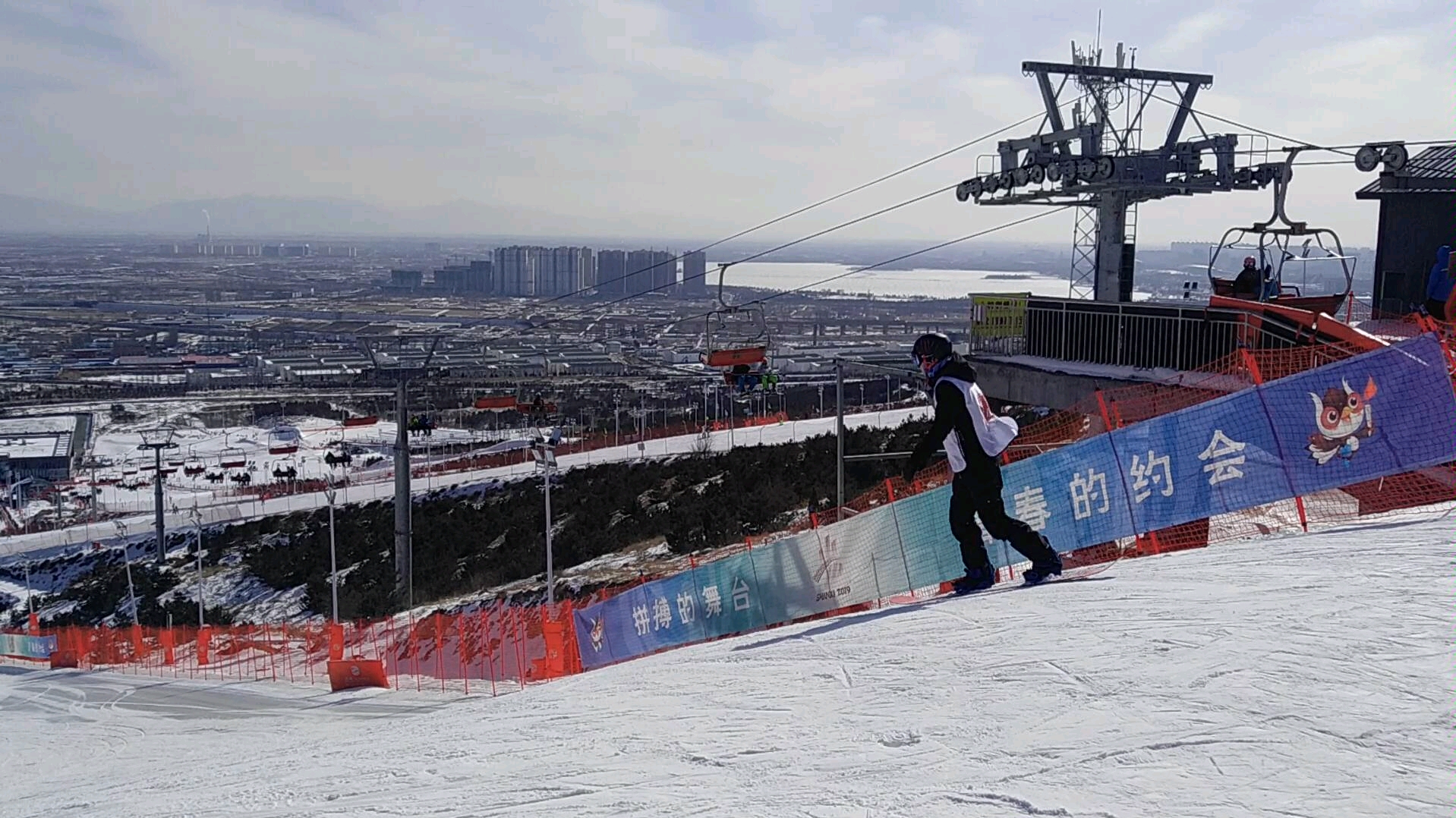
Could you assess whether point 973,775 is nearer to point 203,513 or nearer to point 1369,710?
point 1369,710

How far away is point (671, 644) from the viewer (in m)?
11.7

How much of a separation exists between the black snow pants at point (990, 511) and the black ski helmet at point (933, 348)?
2.29 ft

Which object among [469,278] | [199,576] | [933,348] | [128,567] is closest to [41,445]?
[128,567]

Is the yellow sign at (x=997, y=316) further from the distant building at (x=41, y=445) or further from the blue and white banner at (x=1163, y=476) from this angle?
the distant building at (x=41, y=445)

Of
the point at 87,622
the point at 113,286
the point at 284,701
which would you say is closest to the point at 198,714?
the point at 284,701

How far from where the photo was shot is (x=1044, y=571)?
24.4ft

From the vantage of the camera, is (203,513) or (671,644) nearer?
(671,644)

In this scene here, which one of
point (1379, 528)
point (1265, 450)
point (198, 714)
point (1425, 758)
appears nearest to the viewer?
point (1425, 758)

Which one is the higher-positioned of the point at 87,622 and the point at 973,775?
the point at 973,775

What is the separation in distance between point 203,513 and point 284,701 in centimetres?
2864

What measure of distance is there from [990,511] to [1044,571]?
596 millimetres

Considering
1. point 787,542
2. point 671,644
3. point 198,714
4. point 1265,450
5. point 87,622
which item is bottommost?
point 87,622

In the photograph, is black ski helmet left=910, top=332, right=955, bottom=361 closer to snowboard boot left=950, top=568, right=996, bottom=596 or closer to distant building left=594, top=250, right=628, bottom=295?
snowboard boot left=950, top=568, right=996, bottom=596

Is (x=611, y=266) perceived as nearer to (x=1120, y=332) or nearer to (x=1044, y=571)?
(x=1120, y=332)
